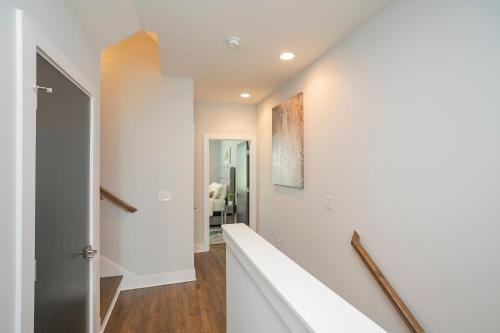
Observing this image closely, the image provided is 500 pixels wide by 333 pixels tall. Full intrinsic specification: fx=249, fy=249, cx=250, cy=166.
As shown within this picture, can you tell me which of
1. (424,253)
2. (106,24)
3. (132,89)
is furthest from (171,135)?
(424,253)

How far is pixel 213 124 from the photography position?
4340mm

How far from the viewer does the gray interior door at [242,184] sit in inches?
186

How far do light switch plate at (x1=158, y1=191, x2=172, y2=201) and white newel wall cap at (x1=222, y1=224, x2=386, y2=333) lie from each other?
2.17 metres

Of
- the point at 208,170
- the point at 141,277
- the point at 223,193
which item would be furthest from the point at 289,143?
the point at 223,193

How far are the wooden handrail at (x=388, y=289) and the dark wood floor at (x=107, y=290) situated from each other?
2.29 m

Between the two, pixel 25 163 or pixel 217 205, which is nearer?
pixel 25 163

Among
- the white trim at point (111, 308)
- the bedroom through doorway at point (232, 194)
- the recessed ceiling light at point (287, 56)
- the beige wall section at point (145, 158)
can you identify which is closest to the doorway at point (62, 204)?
the white trim at point (111, 308)

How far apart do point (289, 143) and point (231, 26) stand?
158 centimetres

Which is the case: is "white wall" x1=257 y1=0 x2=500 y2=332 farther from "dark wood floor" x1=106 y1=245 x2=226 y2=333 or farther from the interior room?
"dark wood floor" x1=106 y1=245 x2=226 y2=333

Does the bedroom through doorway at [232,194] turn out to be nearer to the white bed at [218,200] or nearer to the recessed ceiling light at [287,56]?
the white bed at [218,200]

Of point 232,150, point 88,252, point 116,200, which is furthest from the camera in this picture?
point 232,150

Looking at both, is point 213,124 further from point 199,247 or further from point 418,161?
point 418,161

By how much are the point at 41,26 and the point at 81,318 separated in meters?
1.69

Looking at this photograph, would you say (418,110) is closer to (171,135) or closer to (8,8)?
(8,8)
